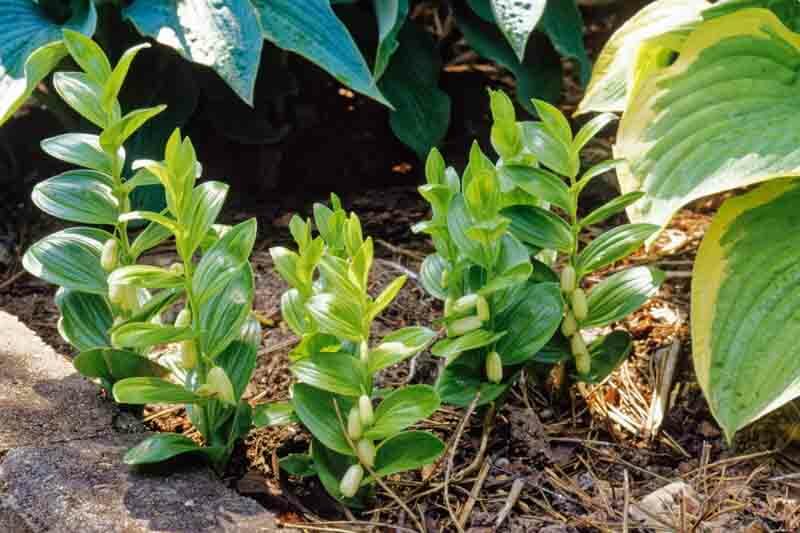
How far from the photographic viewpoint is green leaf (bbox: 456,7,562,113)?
6.87ft

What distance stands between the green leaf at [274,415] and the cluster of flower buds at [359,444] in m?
0.09

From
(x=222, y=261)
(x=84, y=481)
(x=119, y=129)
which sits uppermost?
(x=119, y=129)

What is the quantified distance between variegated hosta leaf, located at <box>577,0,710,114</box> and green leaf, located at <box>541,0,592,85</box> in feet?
0.74

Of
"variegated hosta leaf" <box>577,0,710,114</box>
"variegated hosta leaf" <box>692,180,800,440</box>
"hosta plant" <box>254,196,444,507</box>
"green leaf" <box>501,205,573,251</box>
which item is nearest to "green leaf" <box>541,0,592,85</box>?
"variegated hosta leaf" <box>577,0,710,114</box>

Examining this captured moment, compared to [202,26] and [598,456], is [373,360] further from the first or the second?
[202,26]

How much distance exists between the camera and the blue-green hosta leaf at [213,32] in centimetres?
160

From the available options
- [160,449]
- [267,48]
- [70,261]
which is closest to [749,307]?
[160,449]

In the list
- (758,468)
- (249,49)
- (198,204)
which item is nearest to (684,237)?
(758,468)

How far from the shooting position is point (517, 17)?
1.79 metres

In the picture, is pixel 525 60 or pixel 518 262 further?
pixel 525 60

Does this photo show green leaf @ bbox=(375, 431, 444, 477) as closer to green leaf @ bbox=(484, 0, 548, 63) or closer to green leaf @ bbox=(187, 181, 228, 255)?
green leaf @ bbox=(187, 181, 228, 255)

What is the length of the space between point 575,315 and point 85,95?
66 centimetres

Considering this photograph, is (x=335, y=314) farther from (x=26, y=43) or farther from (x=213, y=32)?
(x=26, y=43)

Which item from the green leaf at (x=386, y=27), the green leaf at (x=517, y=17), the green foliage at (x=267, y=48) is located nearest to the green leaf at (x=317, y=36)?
the green foliage at (x=267, y=48)
